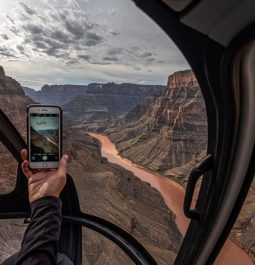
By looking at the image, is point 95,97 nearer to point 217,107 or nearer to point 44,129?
point 44,129

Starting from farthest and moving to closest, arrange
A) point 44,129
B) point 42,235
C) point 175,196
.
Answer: point 175,196 → point 44,129 → point 42,235

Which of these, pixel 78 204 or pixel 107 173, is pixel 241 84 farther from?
pixel 107 173

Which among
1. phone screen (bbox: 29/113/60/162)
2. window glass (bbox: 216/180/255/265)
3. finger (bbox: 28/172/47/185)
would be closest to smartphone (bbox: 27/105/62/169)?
phone screen (bbox: 29/113/60/162)

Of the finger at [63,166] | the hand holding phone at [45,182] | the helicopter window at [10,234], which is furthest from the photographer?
the helicopter window at [10,234]

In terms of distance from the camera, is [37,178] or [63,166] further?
[63,166]

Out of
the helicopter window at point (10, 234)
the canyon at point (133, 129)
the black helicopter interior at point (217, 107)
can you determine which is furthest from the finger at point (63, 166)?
the helicopter window at point (10, 234)

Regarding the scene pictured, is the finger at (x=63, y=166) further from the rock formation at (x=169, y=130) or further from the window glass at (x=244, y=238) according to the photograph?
the window glass at (x=244, y=238)

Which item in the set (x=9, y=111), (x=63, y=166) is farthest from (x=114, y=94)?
(x=63, y=166)
